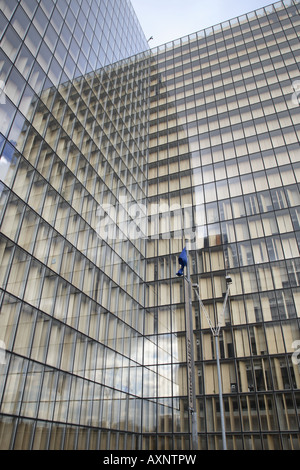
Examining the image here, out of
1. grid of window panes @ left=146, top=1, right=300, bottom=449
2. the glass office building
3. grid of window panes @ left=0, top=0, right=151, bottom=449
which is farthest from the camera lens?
grid of window panes @ left=146, top=1, right=300, bottom=449

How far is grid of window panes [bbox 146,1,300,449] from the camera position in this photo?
2897cm

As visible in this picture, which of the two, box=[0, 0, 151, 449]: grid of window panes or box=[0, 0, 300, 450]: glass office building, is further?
box=[0, 0, 300, 450]: glass office building

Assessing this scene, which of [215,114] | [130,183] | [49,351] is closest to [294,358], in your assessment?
[49,351]

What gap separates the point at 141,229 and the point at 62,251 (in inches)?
611

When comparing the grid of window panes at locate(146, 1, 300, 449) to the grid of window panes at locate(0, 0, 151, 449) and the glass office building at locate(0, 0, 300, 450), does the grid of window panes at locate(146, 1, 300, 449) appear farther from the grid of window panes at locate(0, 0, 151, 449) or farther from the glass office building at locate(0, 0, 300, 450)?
the grid of window panes at locate(0, 0, 151, 449)

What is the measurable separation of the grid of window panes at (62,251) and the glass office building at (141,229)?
4.7 inches

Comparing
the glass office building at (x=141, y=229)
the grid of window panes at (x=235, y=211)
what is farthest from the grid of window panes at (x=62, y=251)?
the grid of window panes at (x=235, y=211)

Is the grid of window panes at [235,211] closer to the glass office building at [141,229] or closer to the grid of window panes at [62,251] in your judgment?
the glass office building at [141,229]

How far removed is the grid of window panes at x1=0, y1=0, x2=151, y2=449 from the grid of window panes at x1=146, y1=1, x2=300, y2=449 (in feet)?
19.4

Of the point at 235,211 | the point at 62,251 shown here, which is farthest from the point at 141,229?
the point at 62,251

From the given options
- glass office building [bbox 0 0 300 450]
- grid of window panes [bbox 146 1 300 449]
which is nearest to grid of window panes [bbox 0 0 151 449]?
glass office building [bbox 0 0 300 450]

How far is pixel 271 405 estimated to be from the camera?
1091 inches

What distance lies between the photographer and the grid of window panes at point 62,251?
18172mm

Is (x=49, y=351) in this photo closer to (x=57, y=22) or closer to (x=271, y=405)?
(x=271, y=405)
